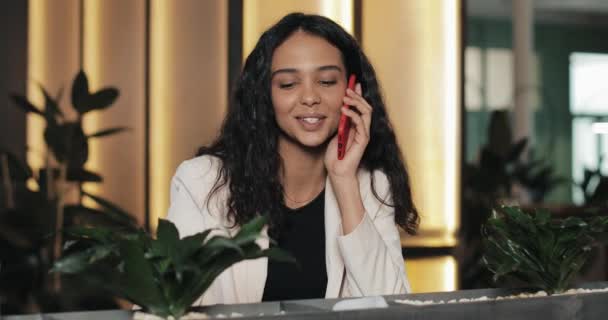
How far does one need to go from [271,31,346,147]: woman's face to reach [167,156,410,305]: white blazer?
0.65 ft

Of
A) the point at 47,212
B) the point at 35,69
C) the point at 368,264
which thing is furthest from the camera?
the point at 35,69

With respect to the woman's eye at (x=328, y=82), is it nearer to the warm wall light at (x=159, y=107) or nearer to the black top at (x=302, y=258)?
the black top at (x=302, y=258)

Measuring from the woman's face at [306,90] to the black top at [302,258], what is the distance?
0.19 m

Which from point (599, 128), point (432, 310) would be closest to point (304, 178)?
point (432, 310)

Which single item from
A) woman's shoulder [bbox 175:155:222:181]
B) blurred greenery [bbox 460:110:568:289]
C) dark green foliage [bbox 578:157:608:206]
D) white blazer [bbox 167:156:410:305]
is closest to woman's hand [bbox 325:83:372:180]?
white blazer [bbox 167:156:410:305]

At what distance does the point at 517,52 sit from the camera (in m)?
5.79

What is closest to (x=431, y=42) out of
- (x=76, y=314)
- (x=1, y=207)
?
(x=1, y=207)

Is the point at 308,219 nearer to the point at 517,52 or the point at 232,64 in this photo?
the point at 232,64

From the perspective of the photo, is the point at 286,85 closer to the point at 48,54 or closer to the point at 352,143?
the point at 352,143

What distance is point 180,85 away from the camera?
392 cm

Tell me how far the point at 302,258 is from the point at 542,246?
2.51 ft

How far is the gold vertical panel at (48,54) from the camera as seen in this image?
12.0ft

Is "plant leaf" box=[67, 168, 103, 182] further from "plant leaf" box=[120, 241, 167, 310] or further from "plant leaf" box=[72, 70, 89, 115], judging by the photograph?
"plant leaf" box=[120, 241, 167, 310]

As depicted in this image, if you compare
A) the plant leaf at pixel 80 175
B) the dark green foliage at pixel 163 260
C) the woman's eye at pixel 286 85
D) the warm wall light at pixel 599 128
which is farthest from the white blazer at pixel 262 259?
the warm wall light at pixel 599 128
